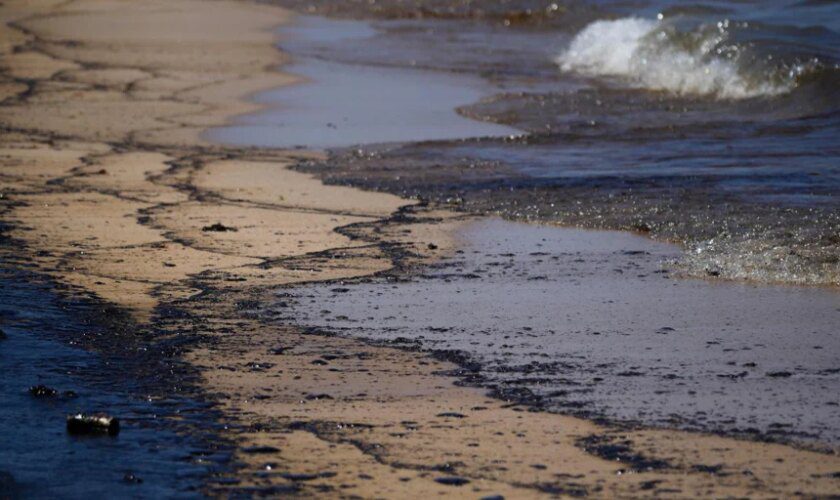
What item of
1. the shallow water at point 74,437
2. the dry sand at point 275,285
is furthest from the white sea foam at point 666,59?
the shallow water at point 74,437

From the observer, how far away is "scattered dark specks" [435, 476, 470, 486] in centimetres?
316

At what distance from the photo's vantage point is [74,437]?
11.2 ft

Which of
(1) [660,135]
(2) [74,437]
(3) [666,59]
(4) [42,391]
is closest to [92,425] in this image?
(2) [74,437]

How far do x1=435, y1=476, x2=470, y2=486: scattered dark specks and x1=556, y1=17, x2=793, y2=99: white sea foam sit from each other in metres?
8.07

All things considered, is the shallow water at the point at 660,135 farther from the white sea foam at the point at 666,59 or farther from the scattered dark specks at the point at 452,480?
the scattered dark specks at the point at 452,480

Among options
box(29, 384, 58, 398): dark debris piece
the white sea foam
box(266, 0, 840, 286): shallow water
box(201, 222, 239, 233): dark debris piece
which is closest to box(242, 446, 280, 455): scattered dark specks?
box(29, 384, 58, 398): dark debris piece

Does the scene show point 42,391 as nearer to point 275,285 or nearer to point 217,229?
point 275,285

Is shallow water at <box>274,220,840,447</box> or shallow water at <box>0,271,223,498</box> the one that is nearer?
shallow water at <box>0,271,223,498</box>

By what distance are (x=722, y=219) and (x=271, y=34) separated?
11.3 m

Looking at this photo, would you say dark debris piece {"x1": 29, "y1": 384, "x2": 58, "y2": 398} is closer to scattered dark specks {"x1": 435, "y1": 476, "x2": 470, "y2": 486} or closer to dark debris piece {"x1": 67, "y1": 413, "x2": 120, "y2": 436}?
dark debris piece {"x1": 67, "y1": 413, "x2": 120, "y2": 436}

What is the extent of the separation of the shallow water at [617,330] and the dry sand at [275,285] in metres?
0.15

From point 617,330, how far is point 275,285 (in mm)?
1265

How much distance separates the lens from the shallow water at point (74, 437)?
10.3 ft

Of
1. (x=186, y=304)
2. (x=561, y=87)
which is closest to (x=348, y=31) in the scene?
(x=561, y=87)
